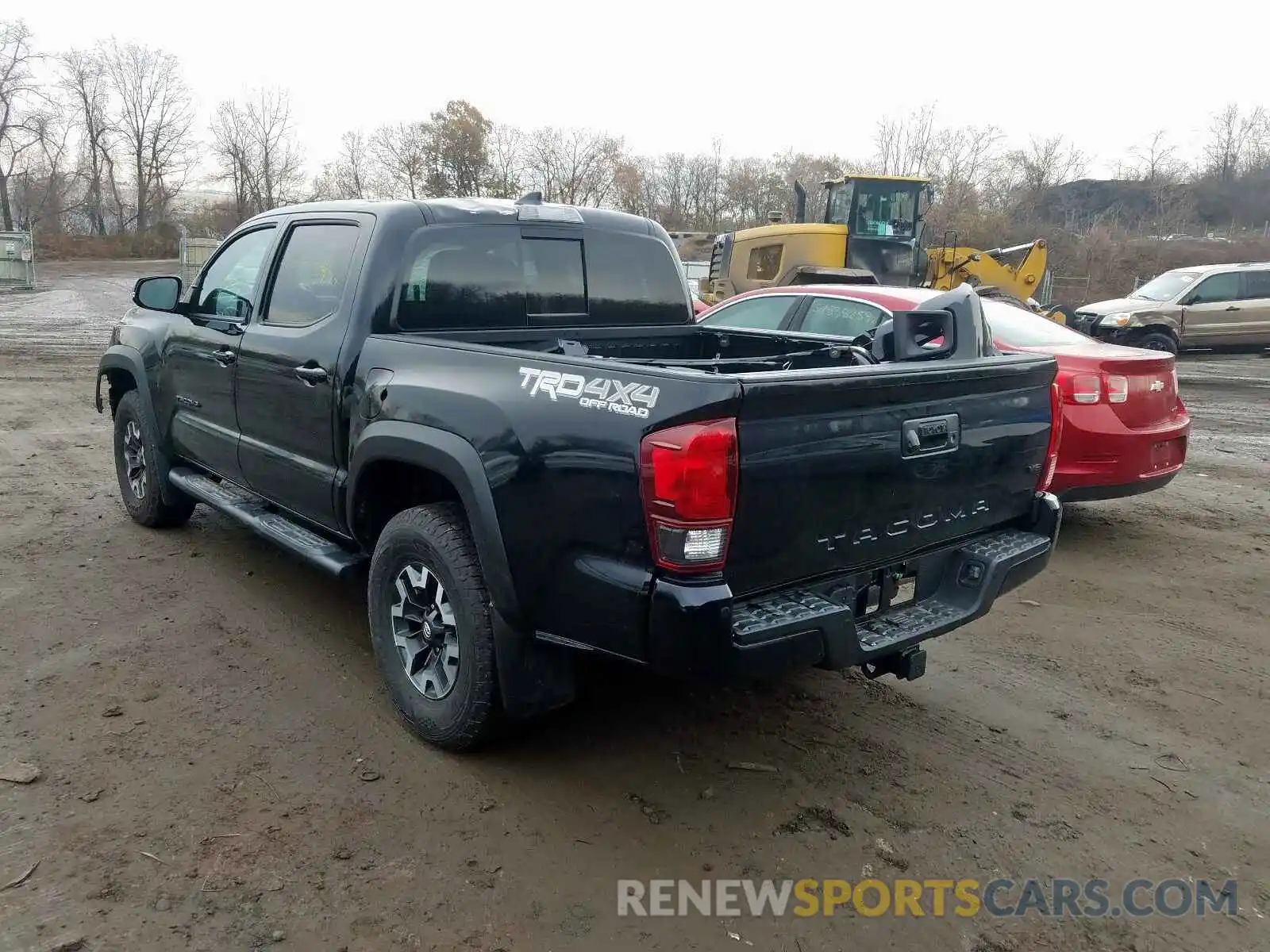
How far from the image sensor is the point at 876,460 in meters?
2.84

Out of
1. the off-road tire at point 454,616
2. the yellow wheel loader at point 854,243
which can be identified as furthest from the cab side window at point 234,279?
the yellow wheel loader at point 854,243

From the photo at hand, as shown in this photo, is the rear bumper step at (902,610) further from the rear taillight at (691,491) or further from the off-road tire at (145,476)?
the off-road tire at (145,476)

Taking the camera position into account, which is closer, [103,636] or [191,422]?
[103,636]

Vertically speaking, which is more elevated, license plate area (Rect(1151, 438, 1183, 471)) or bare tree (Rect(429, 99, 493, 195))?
bare tree (Rect(429, 99, 493, 195))

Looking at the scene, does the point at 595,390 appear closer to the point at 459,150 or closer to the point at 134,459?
the point at 134,459

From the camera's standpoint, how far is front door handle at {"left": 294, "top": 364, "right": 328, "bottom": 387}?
3.75m

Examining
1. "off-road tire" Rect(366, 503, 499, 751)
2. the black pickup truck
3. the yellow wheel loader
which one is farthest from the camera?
the yellow wheel loader

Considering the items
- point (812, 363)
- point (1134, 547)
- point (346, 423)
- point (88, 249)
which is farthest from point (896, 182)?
point (88, 249)

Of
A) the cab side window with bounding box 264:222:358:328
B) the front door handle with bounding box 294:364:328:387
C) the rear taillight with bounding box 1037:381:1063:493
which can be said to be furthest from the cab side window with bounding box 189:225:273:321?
the rear taillight with bounding box 1037:381:1063:493

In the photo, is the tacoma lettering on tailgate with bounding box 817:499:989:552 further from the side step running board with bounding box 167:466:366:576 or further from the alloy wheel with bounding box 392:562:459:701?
the side step running board with bounding box 167:466:366:576

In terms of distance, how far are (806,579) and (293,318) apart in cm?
266

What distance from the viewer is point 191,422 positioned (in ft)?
16.4

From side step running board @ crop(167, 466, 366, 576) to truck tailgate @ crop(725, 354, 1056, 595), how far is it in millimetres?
2010

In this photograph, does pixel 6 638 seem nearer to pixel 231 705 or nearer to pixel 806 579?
pixel 231 705
